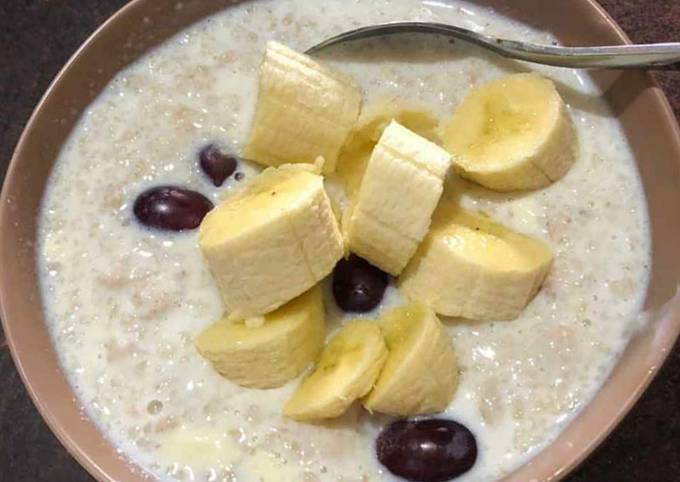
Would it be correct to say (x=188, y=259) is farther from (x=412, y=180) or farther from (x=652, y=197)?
(x=652, y=197)

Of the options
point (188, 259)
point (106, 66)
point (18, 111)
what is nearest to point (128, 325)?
point (188, 259)

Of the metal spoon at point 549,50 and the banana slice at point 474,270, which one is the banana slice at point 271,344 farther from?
the metal spoon at point 549,50

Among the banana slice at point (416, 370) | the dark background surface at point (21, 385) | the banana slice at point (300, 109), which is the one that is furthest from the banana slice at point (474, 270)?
the dark background surface at point (21, 385)

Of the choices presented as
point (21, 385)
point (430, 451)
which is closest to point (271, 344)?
point (430, 451)

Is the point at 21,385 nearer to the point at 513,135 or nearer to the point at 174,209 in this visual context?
the point at 174,209

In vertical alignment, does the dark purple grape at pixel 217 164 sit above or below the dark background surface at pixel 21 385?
above

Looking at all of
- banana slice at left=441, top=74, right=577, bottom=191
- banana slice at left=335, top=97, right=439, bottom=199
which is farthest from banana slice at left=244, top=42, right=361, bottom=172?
banana slice at left=441, top=74, right=577, bottom=191
